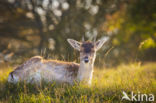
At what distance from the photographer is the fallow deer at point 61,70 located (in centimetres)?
539

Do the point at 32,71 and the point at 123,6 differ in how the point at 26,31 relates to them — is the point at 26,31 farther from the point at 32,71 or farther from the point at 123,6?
the point at 32,71

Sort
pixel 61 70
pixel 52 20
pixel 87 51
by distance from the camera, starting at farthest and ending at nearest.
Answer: pixel 52 20 < pixel 61 70 < pixel 87 51

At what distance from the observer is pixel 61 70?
5809 mm

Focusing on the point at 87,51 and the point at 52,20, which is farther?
the point at 52,20

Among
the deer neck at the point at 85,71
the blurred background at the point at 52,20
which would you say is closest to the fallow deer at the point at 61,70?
the deer neck at the point at 85,71

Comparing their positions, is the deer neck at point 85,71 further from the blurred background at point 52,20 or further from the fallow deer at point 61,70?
the blurred background at point 52,20

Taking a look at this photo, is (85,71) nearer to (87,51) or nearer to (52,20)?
(87,51)

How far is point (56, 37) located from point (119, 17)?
5671 mm

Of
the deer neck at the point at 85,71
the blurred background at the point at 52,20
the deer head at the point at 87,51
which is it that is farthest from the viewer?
the blurred background at the point at 52,20

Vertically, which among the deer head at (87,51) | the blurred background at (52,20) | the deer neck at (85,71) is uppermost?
the blurred background at (52,20)

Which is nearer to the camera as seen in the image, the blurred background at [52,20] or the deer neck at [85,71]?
the deer neck at [85,71]

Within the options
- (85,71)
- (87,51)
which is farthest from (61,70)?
(87,51)

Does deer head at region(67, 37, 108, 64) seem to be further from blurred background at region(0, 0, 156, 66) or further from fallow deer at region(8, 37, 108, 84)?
blurred background at region(0, 0, 156, 66)

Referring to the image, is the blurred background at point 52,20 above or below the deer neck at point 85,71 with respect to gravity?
above
